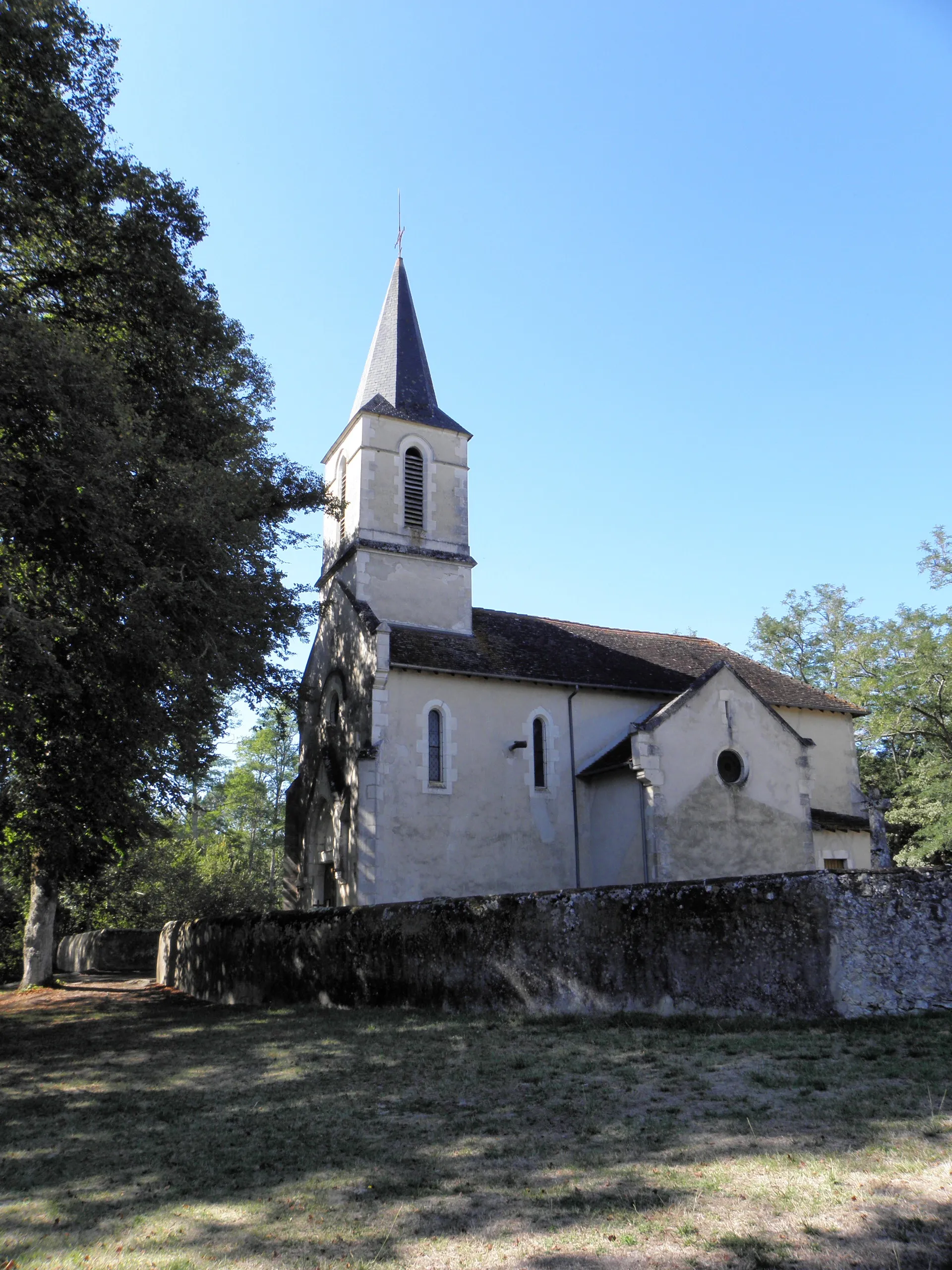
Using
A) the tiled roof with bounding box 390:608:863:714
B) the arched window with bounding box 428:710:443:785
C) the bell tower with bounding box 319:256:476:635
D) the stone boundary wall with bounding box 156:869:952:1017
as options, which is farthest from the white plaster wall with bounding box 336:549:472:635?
the stone boundary wall with bounding box 156:869:952:1017

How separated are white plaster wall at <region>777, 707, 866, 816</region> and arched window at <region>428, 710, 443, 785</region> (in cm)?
1034

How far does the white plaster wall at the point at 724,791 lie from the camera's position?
20922 millimetres

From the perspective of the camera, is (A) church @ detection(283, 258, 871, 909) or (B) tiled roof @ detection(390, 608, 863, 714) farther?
(B) tiled roof @ detection(390, 608, 863, 714)

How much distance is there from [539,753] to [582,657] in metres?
3.41

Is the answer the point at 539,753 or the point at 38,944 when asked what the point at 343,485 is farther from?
the point at 38,944

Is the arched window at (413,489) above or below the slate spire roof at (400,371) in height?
below

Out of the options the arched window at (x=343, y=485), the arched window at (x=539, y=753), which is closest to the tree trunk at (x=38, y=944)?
the arched window at (x=343, y=485)

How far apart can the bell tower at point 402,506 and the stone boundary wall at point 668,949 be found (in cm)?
1116

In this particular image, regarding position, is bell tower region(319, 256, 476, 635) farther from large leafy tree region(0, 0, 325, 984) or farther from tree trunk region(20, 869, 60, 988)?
tree trunk region(20, 869, 60, 988)

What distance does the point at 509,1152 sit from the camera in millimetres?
6016

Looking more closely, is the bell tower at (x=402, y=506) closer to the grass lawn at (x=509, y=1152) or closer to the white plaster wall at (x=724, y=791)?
the white plaster wall at (x=724, y=791)

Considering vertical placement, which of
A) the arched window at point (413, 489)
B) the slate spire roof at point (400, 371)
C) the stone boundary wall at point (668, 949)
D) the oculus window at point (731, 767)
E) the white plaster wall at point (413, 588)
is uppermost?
the slate spire roof at point (400, 371)

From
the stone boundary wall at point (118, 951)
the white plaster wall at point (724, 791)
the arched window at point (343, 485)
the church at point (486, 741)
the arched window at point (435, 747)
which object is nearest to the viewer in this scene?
the white plaster wall at point (724, 791)

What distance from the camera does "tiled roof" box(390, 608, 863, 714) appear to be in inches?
912
